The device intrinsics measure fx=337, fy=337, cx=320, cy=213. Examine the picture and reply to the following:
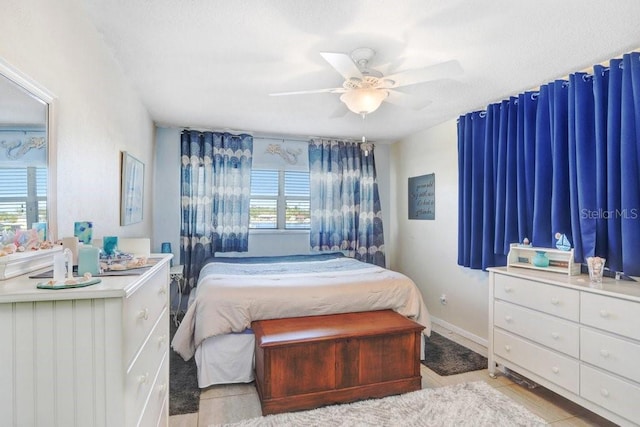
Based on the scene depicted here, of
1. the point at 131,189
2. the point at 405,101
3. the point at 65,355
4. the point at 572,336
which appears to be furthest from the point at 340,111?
the point at 65,355

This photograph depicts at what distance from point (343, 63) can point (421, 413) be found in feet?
7.55

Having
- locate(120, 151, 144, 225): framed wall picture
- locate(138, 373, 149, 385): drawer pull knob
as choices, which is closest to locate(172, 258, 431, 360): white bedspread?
locate(120, 151, 144, 225): framed wall picture

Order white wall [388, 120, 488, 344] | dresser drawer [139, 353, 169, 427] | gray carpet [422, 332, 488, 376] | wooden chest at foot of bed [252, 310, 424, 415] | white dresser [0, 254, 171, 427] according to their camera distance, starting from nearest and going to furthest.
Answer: white dresser [0, 254, 171, 427]
dresser drawer [139, 353, 169, 427]
wooden chest at foot of bed [252, 310, 424, 415]
gray carpet [422, 332, 488, 376]
white wall [388, 120, 488, 344]

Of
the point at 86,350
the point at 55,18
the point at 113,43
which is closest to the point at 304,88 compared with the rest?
the point at 113,43

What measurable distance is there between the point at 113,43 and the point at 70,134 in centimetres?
86

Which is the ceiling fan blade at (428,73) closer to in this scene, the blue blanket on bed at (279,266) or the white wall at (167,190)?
the blue blanket on bed at (279,266)

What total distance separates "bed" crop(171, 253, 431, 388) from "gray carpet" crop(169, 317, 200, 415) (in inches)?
4.3

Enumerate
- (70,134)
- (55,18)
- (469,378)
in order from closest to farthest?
(55,18) < (70,134) < (469,378)

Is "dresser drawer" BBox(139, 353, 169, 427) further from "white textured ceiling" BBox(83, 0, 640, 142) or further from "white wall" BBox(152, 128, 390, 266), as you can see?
"white wall" BBox(152, 128, 390, 266)

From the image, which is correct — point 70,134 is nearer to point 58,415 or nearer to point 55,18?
point 55,18

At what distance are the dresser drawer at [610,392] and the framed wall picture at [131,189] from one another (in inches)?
132

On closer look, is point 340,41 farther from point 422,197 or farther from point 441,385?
point 422,197

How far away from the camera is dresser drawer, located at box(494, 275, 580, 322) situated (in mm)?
2188

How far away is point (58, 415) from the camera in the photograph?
3.07ft
